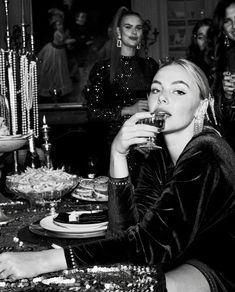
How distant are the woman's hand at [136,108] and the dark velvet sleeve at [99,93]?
0.14 m

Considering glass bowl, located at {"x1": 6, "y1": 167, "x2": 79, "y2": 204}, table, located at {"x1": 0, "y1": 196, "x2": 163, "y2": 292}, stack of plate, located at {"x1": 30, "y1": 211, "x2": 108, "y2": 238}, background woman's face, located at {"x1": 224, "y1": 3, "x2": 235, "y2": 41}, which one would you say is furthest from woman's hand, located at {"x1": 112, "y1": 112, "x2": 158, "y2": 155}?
background woman's face, located at {"x1": 224, "y1": 3, "x2": 235, "y2": 41}

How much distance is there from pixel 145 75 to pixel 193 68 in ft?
7.17

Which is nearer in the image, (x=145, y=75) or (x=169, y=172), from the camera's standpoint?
(x=169, y=172)

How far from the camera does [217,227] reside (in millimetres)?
1598

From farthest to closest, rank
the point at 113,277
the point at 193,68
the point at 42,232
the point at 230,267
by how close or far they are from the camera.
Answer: the point at 193,68 < the point at 42,232 < the point at 230,267 < the point at 113,277

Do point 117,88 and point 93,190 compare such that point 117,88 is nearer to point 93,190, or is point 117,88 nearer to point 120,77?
point 120,77

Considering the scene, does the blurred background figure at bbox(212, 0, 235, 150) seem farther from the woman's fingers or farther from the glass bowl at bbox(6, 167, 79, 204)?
the woman's fingers

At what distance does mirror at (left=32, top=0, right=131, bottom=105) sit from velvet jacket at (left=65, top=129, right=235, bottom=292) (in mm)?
6457

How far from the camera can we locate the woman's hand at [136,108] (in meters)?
3.70

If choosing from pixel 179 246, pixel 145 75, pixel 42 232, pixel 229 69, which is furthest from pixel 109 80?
pixel 179 246

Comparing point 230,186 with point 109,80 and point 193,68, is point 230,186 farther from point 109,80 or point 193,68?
point 109,80

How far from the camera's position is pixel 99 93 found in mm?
4016

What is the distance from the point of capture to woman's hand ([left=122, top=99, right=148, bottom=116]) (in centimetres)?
370

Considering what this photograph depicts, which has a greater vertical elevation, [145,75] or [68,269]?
[145,75]
